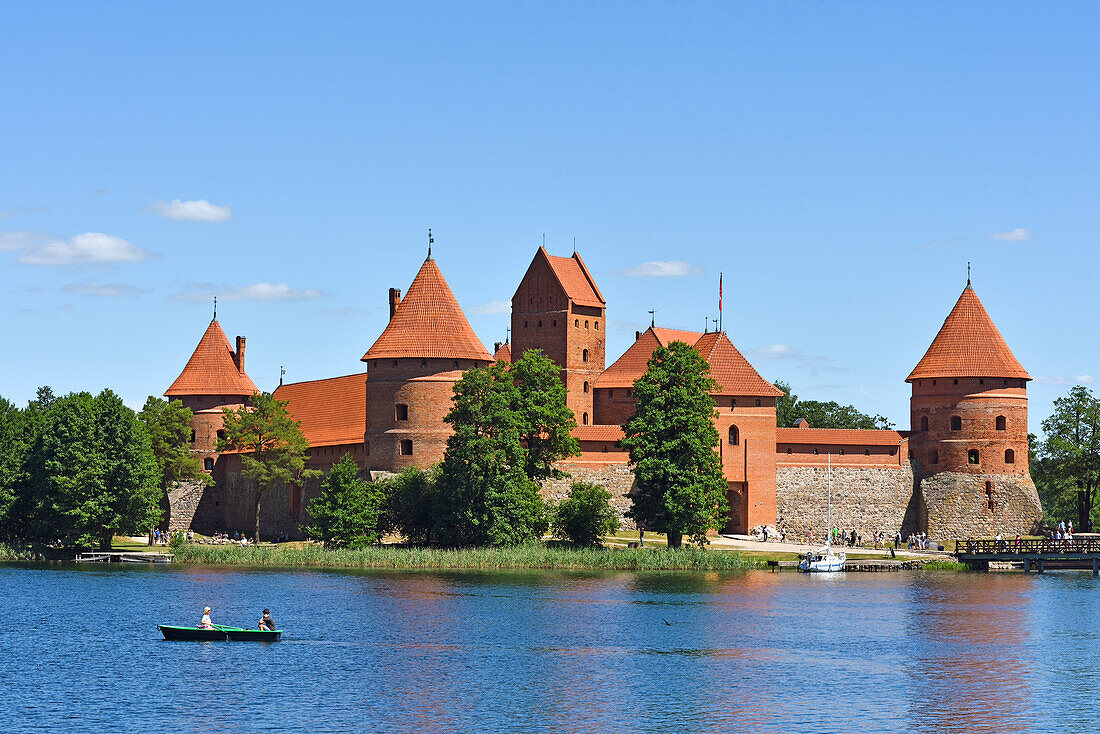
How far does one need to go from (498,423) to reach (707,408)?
305 inches

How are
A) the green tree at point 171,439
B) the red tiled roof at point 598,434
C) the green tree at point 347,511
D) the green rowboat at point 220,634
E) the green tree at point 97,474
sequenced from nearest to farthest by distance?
the green rowboat at point 220,634 < the green tree at point 347,511 < the green tree at point 97,474 < the red tiled roof at point 598,434 < the green tree at point 171,439

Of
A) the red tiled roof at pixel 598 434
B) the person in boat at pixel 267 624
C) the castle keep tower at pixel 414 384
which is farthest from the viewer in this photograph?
the red tiled roof at pixel 598 434

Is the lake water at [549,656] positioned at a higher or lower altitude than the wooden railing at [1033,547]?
lower

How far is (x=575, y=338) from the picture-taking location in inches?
2849

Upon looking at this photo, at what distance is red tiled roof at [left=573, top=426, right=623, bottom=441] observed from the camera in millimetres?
66250

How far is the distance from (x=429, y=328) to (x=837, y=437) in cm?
1924

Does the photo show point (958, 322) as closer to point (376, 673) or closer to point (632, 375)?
point (632, 375)

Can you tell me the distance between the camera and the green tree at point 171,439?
2745 inches

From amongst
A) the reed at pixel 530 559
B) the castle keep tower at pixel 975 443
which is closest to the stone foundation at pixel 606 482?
the reed at pixel 530 559

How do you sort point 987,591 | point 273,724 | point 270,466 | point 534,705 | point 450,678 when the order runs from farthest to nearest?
point 270,466 < point 987,591 < point 450,678 < point 534,705 < point 273,724

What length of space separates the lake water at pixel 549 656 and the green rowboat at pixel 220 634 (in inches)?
11.4

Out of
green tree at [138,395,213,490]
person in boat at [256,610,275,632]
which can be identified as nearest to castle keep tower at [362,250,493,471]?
green tree at [138,395,213,490]

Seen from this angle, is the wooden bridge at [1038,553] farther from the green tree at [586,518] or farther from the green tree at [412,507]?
the green tree at [412,507]

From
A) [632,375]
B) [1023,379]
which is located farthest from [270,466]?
[1023,379]
